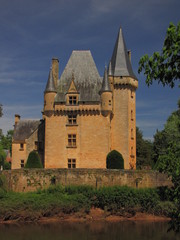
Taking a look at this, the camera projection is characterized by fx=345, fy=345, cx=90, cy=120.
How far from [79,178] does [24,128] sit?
12819 millimetres

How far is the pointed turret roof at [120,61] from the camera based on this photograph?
3528 cm

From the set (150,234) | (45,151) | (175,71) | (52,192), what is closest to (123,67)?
(45,151)

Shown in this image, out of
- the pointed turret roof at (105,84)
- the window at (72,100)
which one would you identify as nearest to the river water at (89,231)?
the window at (72,100)

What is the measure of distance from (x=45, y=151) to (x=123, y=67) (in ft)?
38.4

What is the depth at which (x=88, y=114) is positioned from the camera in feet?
110

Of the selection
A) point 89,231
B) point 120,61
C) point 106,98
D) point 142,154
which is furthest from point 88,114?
point 142,154

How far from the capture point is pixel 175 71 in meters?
6.45

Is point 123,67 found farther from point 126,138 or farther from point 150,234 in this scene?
point 150,234

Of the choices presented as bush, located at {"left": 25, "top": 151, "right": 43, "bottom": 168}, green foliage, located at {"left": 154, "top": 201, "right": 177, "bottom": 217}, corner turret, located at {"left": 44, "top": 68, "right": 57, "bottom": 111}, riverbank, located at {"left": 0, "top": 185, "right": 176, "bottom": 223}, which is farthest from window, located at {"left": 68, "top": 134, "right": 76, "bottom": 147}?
green foliage, located at {"left": 154, "top": 201, "right": 177, "bottom": 217}

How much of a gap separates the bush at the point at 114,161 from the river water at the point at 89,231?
6.00 m

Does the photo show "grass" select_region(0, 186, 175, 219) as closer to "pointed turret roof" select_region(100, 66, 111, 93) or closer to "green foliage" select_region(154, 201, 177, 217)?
"green foliage" select_region(154, 201, 177, 217)

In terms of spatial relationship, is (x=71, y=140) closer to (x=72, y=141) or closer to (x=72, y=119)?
(x=72, y=141)

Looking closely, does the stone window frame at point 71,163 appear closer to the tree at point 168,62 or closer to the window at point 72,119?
the window at point 72,119

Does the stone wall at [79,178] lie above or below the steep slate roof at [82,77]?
below
